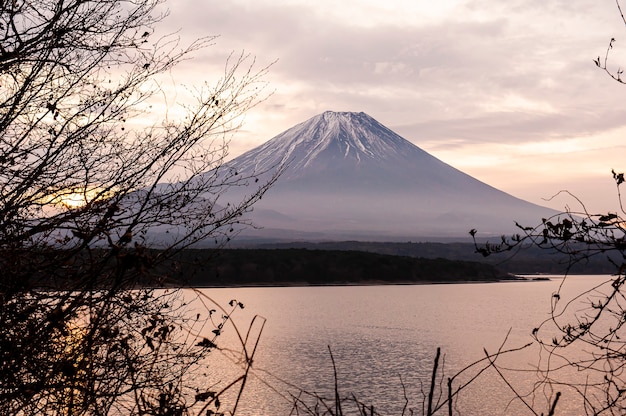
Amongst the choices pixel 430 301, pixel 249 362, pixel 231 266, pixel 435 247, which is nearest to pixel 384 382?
pixel 249 362

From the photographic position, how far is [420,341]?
59.7 m

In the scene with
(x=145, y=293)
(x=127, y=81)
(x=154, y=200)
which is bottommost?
(x=145, y=293)

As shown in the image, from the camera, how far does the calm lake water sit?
38531 mm

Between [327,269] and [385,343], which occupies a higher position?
[327,269]

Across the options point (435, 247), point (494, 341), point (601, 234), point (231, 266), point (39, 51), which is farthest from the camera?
point (435, 247)

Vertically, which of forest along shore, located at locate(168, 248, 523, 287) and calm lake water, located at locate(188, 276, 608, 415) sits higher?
forest along shore, located at locate(168, 248, 523, 287)

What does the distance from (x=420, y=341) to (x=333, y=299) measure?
44069mm

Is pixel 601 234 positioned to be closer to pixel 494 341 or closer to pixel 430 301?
pixel 494 341

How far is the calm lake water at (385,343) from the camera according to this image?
38.5m

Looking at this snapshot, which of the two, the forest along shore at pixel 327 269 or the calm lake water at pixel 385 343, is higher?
the forest along shore at pixel 327 269

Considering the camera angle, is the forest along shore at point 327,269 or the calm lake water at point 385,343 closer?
the calm lake water at point 385,343

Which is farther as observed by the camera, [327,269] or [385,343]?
[327,269]

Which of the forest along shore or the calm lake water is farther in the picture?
the forest along shore

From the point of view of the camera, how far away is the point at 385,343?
192ft
